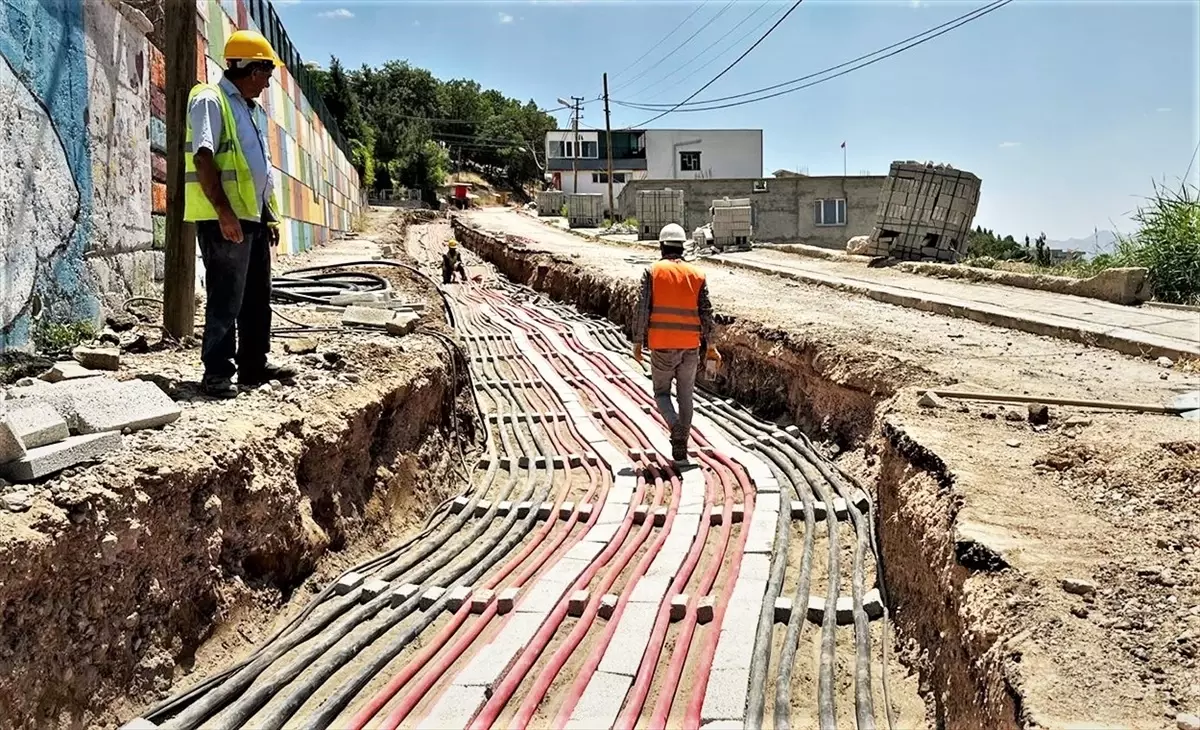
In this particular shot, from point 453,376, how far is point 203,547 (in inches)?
145

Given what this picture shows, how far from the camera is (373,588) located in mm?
4043

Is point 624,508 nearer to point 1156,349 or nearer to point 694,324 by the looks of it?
point 694,324

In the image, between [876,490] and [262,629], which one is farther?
[876,490]

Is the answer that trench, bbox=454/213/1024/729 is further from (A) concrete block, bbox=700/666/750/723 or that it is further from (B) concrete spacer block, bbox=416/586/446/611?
(B) concrete spacer block, bbox=416/586/446/611

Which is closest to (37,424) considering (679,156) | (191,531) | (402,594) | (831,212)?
(191,531)

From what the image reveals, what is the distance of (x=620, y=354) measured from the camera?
34.3ft

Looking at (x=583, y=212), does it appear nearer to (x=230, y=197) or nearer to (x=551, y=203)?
(x=551, y=203)

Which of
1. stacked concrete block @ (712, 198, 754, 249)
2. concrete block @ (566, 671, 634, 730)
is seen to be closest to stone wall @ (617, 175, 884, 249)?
stacked concrete block @ (712, 198, 754, 249)

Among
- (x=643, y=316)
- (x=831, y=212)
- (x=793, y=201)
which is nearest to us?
(x=643, y=316)

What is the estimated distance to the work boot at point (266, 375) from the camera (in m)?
4.70

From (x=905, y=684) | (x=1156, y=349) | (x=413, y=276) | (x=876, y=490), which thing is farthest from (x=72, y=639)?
(x=413, y=276)

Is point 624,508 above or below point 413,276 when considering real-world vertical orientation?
below

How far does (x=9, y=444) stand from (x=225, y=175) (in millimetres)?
1778

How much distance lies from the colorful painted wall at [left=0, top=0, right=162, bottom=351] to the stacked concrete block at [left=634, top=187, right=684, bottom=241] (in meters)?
19.8
